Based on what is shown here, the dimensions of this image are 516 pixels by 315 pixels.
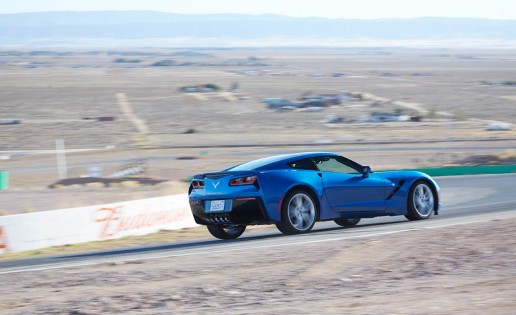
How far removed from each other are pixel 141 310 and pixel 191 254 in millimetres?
3625

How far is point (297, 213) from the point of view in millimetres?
12625

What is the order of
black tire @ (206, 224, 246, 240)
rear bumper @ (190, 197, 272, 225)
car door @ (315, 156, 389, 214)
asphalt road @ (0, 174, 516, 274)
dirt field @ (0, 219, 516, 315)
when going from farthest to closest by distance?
1. black tire @ (206, 224, 246, 240)
2. car door @ (315, 156, 389, 214)
3. rear bumper @ (190, 197, 272, 225)
4. asphalt road @ (0, 174, 516, 274)
5. dirt field @ (0, 219, 516, 315)

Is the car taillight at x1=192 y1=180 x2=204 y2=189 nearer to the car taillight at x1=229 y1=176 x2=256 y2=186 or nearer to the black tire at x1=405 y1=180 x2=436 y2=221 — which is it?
the car taillight at x1=229 y1=176 x2=256 y2=186

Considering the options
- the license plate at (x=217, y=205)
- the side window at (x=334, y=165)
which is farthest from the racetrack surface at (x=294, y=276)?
the side window at (x=334, y=165)

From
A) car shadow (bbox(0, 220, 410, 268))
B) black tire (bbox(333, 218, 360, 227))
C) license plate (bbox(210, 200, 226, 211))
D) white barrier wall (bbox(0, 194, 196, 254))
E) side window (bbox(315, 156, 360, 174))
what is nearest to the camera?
car shadow (bbox(0, 220, 410, 268))

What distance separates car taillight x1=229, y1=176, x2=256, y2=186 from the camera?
12.2 metres

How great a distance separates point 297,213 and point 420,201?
99.9 inches

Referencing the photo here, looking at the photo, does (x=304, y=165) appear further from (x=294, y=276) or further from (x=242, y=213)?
(x=294, y=276)

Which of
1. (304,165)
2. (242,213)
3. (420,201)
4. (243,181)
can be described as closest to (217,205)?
(242,213)

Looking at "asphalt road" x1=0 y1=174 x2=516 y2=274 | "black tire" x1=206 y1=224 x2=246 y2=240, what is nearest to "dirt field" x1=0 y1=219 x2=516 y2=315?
"asphalt road" x1=0 y1=174 x2=516 y2=274

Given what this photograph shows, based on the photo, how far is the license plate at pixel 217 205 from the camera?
40.5 feet

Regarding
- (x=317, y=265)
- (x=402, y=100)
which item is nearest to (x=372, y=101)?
(x=402, y=100)

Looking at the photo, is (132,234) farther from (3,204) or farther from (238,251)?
(3,204)

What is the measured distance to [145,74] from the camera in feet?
508
